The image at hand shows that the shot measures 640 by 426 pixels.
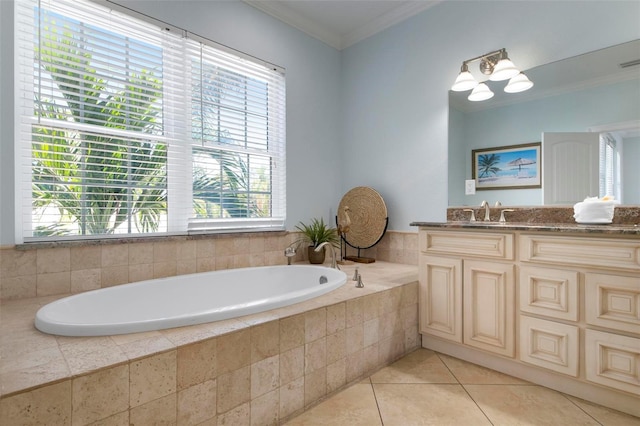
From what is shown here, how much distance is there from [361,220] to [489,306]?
1445 mm

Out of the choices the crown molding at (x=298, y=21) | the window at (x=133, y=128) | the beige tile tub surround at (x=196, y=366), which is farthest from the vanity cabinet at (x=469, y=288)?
the crown molding at (x=298, y=21)

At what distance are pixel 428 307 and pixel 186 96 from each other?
2.29 metres

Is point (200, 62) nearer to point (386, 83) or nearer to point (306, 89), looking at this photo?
point (306, 89)

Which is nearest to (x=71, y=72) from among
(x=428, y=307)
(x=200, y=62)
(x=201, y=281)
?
(x=200, y=62)

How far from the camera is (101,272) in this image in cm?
195

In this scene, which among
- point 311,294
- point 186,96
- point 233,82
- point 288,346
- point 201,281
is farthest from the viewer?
point 233,82

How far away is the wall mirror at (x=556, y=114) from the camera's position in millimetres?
1903

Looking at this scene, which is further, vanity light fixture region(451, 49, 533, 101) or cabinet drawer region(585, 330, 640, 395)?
vanity light fixture region(451, 49, 533, 101)

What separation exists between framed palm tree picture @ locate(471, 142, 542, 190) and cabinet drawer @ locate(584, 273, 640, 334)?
85 centimetres

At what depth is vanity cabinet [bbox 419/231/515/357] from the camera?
1864 millimetres

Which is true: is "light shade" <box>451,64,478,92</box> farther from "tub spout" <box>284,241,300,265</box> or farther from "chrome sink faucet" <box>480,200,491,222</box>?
"tub spout" <box>284,241,300,265</box>

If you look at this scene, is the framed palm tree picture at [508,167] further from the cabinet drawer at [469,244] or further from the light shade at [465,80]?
the cabinet drawer at [469,244]

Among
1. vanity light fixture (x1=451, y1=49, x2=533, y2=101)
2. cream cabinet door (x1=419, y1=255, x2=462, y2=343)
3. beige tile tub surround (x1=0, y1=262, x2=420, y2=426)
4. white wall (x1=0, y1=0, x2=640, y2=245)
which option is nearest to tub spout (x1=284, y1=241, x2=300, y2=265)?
white wall (x1=0, y1=0, x2=640, y2=245)

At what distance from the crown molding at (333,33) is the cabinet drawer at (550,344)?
8.39 feet
